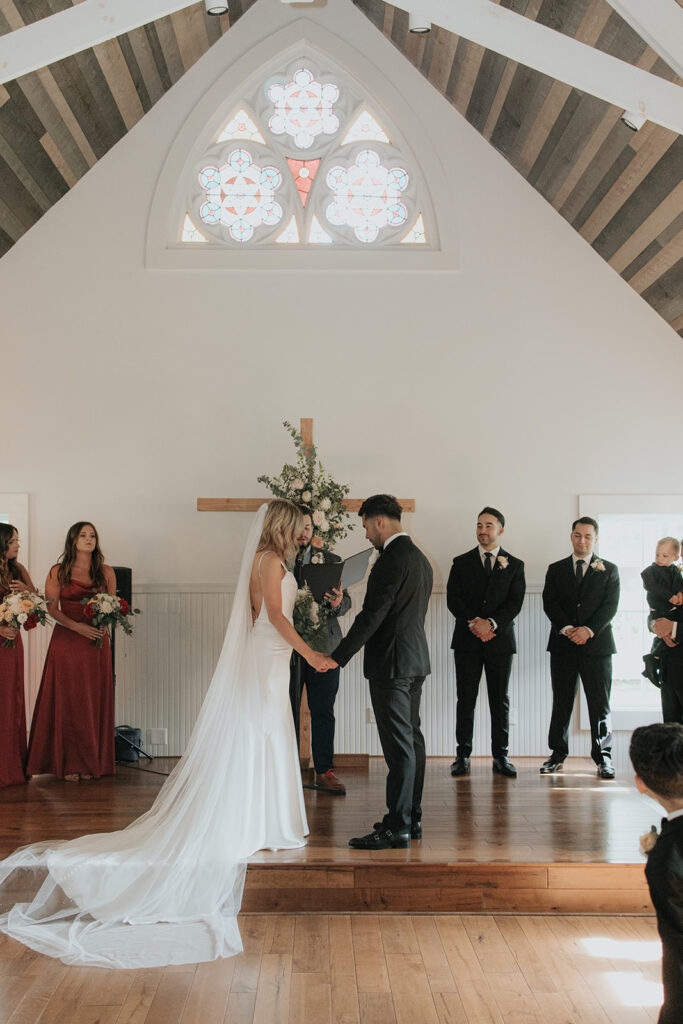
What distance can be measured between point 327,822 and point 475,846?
83 cm

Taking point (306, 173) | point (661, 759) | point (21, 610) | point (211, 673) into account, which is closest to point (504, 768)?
point (211, 673)

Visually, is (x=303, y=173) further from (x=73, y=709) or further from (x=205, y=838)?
(x=205, y=838)

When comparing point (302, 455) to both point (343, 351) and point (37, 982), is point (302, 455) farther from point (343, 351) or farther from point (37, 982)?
point (37, 982)

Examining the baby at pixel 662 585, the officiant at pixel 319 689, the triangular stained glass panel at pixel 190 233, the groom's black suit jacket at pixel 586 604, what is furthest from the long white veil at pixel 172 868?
the triangular stained glass panel at pixel 190 233

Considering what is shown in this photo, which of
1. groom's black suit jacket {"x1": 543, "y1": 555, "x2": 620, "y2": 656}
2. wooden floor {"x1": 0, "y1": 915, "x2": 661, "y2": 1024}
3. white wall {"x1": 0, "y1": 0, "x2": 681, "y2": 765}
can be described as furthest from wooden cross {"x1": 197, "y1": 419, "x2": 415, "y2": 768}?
wooden floor {"x1": 0, "y1": 915, "x2": 661, "y2": 1024}

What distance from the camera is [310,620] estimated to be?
222 inches

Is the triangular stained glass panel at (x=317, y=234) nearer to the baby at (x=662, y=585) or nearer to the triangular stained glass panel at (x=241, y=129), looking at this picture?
the triangular stained glass panel at (x=241, y=129)

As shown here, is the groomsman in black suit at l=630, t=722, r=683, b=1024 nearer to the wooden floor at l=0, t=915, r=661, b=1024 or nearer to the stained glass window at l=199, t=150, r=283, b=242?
the wooden floor at l=0, t=915, r=661, b=1024

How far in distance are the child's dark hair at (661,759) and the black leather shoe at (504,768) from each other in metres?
3.85

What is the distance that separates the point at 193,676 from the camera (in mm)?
6812

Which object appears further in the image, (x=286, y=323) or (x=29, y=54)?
(x=286, y=323)

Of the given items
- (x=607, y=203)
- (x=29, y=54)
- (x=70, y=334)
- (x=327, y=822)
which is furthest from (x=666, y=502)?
(x=29, y=54)

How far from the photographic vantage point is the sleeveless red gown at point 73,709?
5.95m

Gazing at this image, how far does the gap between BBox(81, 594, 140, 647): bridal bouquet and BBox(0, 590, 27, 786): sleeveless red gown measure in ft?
1.49
